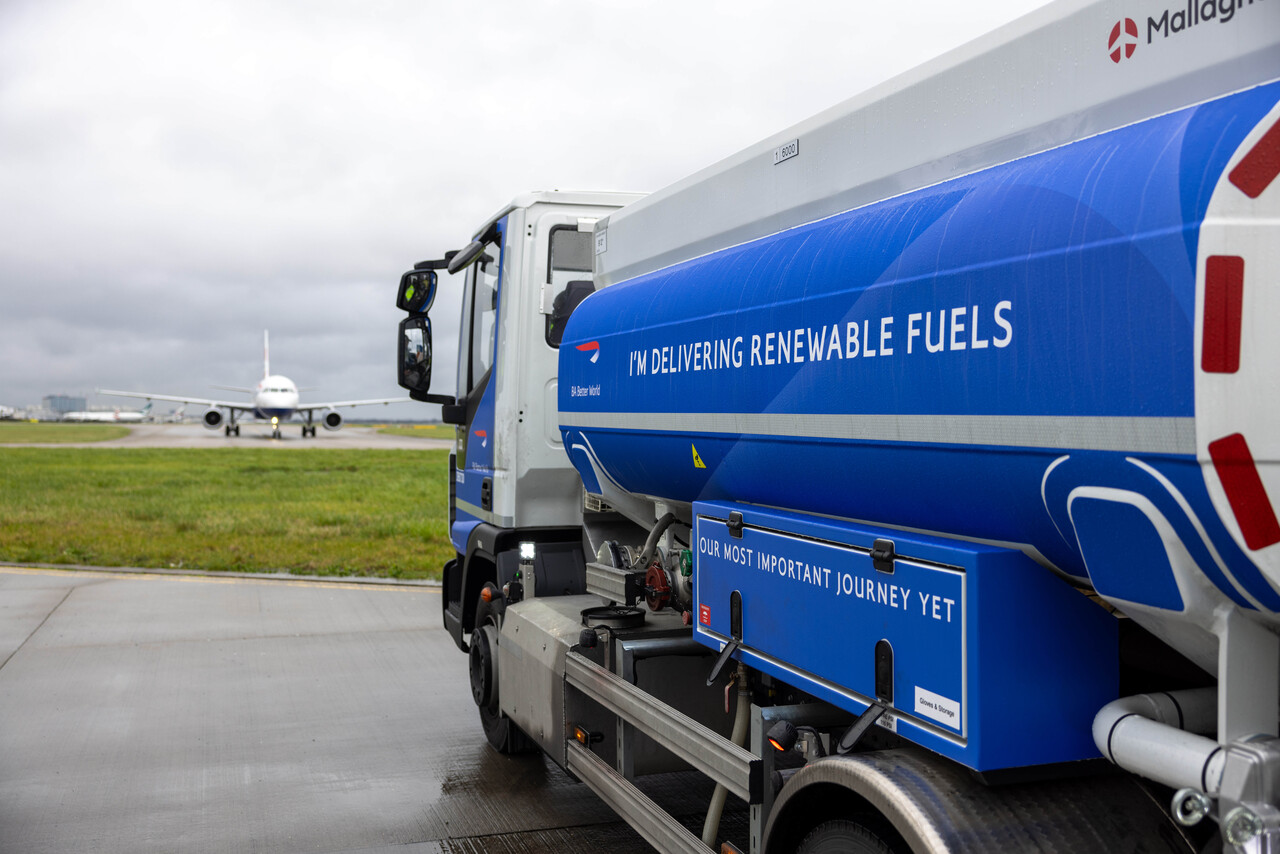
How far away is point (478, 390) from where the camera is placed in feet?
21.1

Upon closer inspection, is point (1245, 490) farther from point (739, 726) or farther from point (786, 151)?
point (786, 151)

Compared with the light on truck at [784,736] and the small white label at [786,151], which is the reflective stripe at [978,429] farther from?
the small white label at [786,151]

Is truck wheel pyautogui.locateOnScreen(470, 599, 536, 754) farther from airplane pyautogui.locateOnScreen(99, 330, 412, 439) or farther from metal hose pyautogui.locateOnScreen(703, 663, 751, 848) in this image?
airplane pyautogui.locateOnScreen(99, 330, 412, 439)

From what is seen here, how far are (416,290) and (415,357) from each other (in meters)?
0.44

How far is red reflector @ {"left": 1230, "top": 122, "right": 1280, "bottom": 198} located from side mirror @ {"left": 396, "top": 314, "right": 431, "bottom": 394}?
529 centimetres

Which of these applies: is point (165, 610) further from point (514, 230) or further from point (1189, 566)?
point (1189, 566)

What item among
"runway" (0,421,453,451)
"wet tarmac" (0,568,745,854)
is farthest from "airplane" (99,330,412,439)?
"wet tarmac" (0,568,745,854)

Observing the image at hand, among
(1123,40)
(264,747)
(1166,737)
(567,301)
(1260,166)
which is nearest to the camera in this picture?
(1260,166)

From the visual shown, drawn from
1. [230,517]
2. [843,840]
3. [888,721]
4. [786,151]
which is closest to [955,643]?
[888,721]

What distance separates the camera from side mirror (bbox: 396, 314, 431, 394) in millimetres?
6570

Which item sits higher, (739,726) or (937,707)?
(937,707)

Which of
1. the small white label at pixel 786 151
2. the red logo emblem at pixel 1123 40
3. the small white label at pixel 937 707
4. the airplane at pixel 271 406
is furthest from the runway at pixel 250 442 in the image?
the red logo emblem at pixel 1123 40

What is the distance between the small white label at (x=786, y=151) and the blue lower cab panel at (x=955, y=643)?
1.35m

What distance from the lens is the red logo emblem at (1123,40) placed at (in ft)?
7.61
